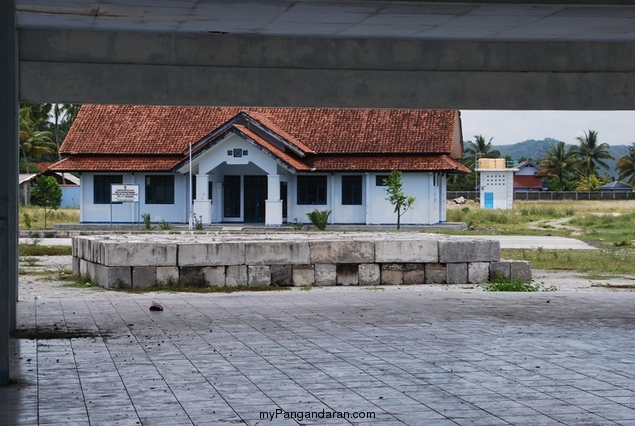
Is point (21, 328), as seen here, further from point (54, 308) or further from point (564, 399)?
point (564, 399)

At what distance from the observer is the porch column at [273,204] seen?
4306cm

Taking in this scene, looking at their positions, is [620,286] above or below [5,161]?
below

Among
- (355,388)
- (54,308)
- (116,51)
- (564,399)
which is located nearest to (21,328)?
(54,308)

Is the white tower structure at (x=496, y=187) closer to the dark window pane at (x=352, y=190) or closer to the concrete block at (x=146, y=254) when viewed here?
the dark window pane at (x=352, y=190)

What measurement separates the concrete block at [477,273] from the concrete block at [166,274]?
19.8 feet

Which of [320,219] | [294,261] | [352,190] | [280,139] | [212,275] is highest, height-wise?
[280,139]

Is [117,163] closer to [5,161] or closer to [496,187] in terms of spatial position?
[5,161]

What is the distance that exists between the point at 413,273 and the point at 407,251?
0.47 m

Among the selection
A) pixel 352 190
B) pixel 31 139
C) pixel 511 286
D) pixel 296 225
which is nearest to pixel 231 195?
pixel 296 225

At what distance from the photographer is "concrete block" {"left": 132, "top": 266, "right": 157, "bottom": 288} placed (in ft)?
62.7

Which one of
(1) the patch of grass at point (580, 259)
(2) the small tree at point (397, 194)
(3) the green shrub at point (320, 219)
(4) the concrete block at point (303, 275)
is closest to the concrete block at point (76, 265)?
(4) the concrete block at point (303, 275)

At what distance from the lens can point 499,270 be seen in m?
20.9

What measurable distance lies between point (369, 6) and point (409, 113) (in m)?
36.3

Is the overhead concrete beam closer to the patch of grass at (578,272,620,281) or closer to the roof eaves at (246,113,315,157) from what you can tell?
the patch of grass at (578,272,620,281)
